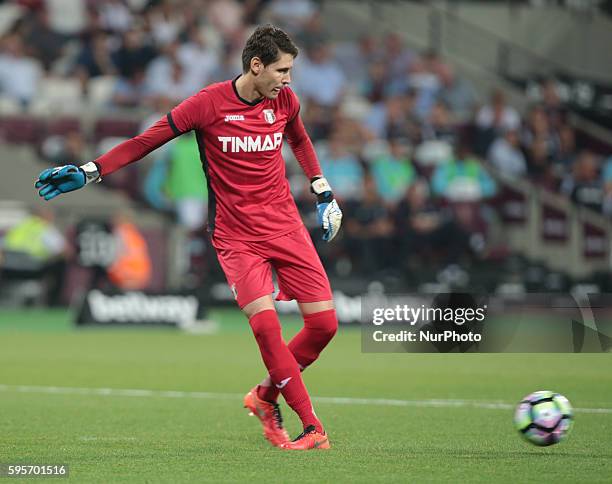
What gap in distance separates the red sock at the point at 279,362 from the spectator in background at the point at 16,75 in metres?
16.1

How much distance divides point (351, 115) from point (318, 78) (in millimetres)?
1009

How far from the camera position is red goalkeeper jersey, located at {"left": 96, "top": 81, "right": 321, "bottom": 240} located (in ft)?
26.8

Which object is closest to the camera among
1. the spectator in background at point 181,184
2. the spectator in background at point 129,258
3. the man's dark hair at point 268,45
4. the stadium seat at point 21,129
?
the man's dark hair at point 268,45

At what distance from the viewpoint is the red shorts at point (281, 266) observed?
324 inches

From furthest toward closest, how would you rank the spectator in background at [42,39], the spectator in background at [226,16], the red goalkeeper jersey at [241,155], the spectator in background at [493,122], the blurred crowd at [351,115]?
the spectator in background at [226,16] < the spectator in background at [42,39] < the spectator in background at [493,122] < the blurred crowd at [351,115] < the red goalkeeper jersey at [241,155]

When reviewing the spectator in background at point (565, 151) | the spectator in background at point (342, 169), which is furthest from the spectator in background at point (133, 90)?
the spectator in background at point (565, 151)

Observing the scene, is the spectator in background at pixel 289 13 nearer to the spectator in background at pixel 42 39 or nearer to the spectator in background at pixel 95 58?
the spectator in background at pixel 95 58

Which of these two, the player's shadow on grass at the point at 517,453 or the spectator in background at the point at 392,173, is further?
the spectator in background at the point at 392,173

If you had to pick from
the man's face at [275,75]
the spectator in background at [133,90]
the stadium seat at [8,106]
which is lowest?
the man's face at [275,75]

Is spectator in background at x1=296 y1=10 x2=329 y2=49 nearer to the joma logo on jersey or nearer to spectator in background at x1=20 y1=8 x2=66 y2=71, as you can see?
spectator in background at x1=20 y1=8 x2=66 y2=71

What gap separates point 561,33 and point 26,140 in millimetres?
12271

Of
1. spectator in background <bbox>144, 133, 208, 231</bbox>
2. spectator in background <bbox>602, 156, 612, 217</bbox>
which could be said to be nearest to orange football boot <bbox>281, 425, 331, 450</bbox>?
spectator in background <bbox>144, 133, 208, 231</bbox>

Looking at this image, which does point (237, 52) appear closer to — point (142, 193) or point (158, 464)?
point (142, 193)

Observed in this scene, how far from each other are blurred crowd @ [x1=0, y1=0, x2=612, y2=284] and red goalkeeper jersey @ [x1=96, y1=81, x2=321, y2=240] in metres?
13.0
